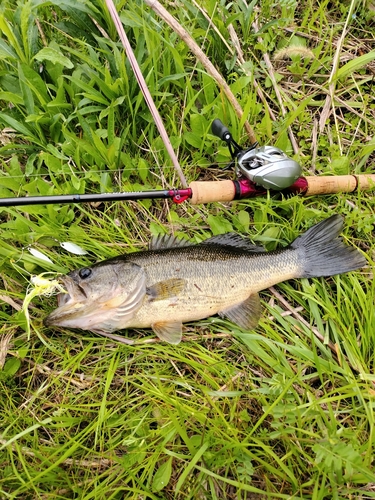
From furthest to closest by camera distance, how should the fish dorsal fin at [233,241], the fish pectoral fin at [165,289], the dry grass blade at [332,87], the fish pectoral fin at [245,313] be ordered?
the dry grass blade at [332,87] < the fish dorsal fin at [233,241] < the fish pectoral fin at [245,313] < the fish pectoral fin at [165,289]

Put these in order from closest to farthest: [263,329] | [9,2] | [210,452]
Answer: [210,452] < [263,329] < [9,2]

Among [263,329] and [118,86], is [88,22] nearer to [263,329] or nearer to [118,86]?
[118,86]

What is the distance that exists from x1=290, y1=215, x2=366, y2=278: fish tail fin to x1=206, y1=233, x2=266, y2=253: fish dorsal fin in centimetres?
28

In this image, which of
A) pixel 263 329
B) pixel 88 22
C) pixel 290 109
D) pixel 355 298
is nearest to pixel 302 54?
pixel 290 109

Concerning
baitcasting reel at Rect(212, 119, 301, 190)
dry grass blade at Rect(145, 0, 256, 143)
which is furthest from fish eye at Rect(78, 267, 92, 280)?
dry grass blade at Rect(145, 0, 256, 143)

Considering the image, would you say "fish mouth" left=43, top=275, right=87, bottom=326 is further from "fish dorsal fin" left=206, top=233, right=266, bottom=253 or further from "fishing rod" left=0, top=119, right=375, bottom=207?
"fish dorsal fin" left=206, top=233, right=266, bottom=253

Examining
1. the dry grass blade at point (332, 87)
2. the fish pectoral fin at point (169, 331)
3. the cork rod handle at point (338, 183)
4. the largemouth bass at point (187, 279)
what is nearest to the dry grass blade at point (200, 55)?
the cork rod handle at point (338, 183)

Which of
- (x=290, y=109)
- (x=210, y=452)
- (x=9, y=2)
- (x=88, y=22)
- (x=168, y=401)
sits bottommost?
(x=210, y=452)

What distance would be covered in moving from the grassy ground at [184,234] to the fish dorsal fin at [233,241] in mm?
110

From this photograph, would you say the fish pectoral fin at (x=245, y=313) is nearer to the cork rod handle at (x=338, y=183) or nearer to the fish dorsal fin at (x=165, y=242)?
the fish dorsal fin at (x=165, y=242)

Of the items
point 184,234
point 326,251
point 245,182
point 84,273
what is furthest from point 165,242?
point 326,251

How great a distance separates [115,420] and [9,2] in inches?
139

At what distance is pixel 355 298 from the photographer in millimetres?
2887

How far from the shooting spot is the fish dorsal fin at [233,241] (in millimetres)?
2934
